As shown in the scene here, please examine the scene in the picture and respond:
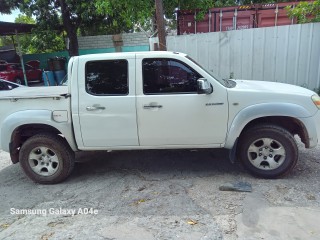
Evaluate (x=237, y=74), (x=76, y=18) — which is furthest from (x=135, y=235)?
A: (x=76, y=18)

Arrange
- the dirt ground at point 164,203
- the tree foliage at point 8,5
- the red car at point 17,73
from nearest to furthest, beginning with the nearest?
the dirt ground at point 164,203 < the red car at point 17,73 < the tree foliage at point 8,5

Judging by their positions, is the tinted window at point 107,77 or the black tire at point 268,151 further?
the tinted window at point 107,77

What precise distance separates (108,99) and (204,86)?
1.30m

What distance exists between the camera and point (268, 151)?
13.2 ft

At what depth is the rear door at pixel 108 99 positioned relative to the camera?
3.99 m

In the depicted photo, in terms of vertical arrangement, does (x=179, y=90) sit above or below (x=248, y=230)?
above

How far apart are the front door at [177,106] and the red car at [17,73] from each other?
1412 cm

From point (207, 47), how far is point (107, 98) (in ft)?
16.8

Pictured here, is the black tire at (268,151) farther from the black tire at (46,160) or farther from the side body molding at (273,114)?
the black tire at (46,160)

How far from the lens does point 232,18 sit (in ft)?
32.0

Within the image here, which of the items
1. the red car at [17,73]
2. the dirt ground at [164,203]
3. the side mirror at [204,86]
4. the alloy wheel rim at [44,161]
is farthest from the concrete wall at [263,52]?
the red car at [17,73]

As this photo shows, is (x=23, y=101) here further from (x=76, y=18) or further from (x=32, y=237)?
(x=76, y=18)

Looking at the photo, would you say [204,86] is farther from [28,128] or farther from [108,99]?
[28,128]

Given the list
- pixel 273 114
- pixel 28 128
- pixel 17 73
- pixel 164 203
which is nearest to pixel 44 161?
pixel 28 128
